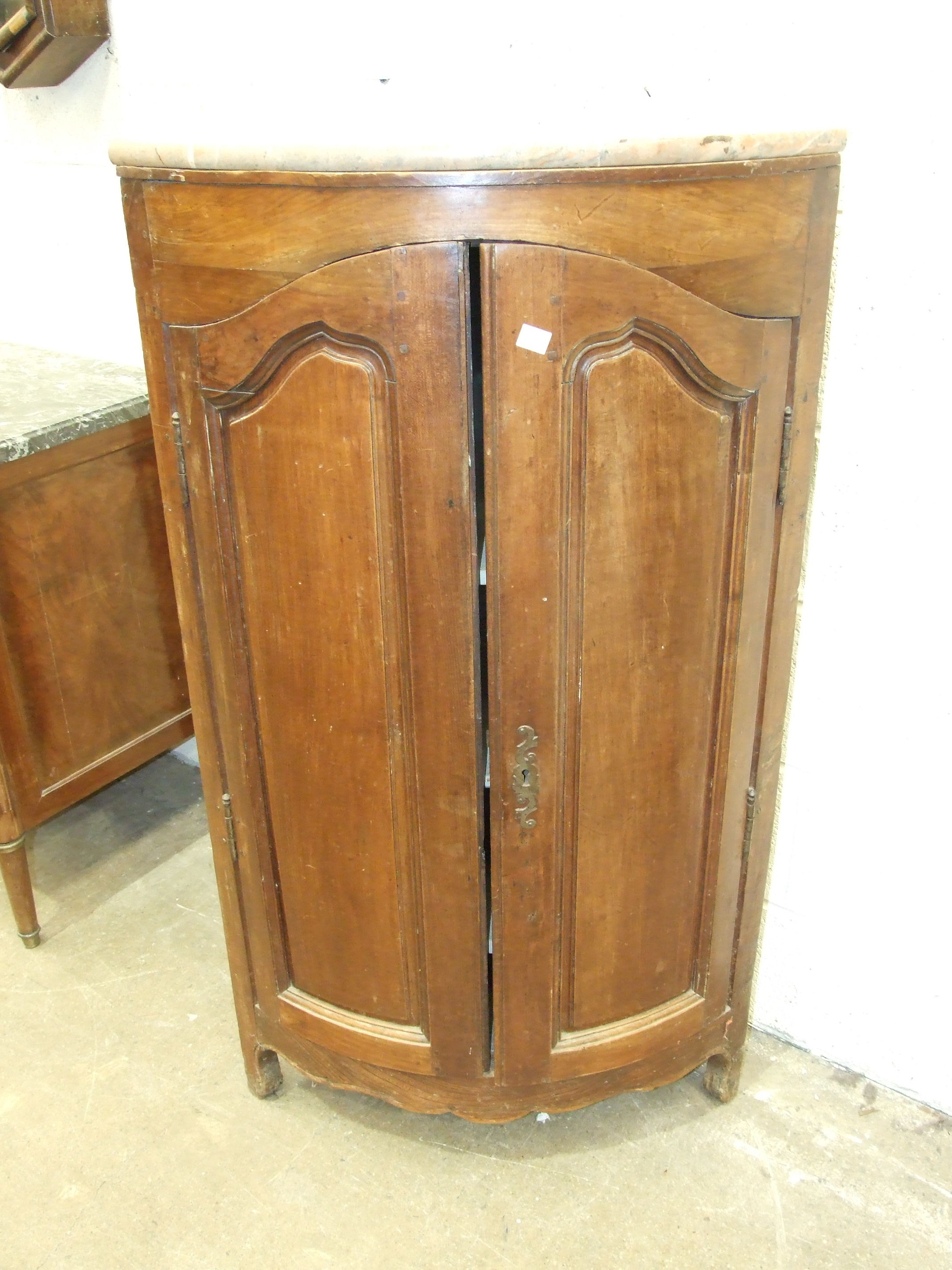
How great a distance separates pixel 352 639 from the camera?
4.12 feet

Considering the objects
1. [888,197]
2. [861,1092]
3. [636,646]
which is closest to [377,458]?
[636,646]

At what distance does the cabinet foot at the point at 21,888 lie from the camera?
6.46 feet

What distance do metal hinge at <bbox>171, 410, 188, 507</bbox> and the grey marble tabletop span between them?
614 millimetres

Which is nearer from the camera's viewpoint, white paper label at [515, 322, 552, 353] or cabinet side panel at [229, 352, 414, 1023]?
white paper label at [515, 322, 552, 353]

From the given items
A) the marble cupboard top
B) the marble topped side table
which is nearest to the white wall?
the marble cupboard top

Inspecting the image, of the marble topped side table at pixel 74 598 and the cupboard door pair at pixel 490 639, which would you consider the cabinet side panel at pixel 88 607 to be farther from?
the cupboard door pair at pixel 490 639

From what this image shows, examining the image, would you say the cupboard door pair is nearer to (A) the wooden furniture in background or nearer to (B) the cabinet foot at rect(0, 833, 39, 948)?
(B) the cabinet foot at rect(0, 833, 39, 948)

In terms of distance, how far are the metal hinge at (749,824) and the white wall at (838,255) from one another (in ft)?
0.77

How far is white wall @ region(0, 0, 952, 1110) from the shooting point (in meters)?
1.29

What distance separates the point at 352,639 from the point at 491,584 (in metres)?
0.19

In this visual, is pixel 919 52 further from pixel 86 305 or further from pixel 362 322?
pixel 86 305

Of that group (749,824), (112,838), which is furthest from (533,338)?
(112,838)

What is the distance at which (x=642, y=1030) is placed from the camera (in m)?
1.49

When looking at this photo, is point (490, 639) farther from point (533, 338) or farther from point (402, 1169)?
point (402, 1169)
